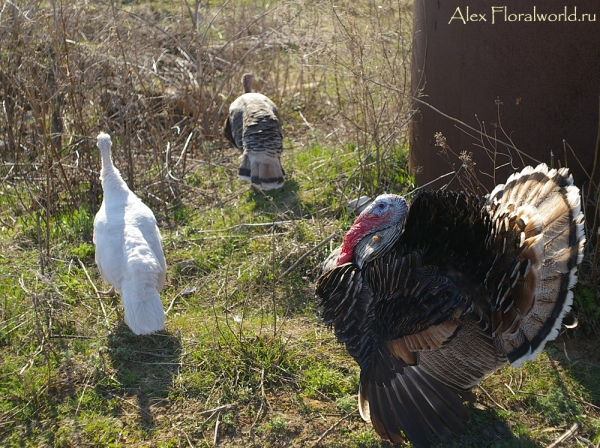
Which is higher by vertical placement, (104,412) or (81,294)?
(81,294)

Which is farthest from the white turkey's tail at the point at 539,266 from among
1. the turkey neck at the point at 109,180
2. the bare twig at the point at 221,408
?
the turkey neck at the point at 109,180

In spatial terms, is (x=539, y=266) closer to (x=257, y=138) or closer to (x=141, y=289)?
(x=141, y=289)


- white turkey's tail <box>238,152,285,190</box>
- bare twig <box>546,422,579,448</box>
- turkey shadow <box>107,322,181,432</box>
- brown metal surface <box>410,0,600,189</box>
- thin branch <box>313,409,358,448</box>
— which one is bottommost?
bare twig <box>546,422,579,448</box>

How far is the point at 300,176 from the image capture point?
746 cm

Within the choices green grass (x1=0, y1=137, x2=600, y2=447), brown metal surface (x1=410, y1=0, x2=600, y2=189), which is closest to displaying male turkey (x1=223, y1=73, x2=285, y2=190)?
green grass (x1=0, y1=137, x2=600, y2=447)

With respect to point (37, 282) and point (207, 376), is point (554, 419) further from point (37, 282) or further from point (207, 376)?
point (37, 282)

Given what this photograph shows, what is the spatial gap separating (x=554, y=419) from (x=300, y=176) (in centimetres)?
418

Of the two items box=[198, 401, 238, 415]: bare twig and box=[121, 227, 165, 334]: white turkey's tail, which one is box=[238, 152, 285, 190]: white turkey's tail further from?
box=[198, 401, 238, 415]: bare twig

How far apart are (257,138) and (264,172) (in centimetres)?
52

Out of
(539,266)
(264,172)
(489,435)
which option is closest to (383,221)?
(539,266)

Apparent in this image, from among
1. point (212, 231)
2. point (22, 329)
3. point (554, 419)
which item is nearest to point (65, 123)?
point (212, 231)

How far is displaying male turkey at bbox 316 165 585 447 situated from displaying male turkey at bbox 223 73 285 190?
3155 mm

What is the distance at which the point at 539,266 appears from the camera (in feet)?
11.9

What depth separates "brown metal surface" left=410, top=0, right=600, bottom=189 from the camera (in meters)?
4.58
